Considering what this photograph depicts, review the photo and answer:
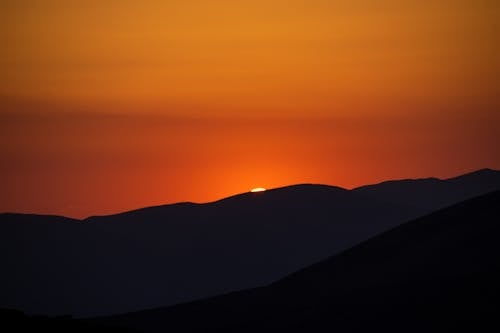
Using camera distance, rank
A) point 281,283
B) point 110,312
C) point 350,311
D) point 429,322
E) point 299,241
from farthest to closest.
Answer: point 299,241 < point 110,312 < point 281,283 < point 350,311 < point 429,322

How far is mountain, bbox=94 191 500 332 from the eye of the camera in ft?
200

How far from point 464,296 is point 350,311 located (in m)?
7.48

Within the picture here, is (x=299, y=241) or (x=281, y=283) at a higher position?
(x=299, y=241)

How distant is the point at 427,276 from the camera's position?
69.2 m

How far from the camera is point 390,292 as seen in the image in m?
67.8

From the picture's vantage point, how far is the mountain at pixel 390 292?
2405 inches

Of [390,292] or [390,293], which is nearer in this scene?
[390,293]

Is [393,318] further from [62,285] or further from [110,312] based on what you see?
[62,285]

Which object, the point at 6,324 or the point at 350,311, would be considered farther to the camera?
the point at 350,311

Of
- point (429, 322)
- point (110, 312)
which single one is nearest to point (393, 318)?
point (429, 322)

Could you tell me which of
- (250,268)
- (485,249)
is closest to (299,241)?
(250,268)

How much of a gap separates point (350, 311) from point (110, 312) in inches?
4235

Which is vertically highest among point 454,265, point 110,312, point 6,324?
point 110,312

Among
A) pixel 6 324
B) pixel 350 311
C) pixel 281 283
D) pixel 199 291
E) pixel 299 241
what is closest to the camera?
pixel 6 324
